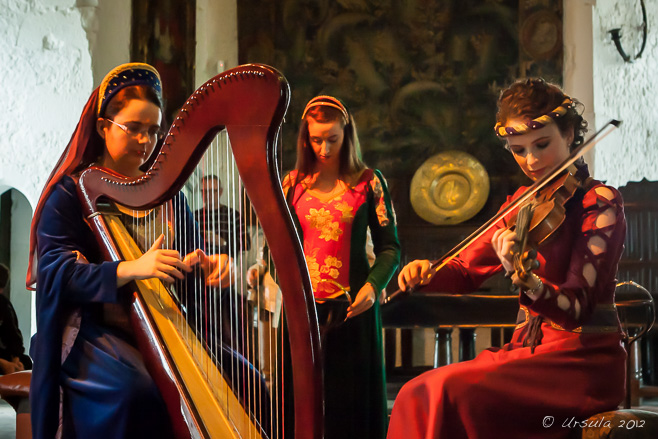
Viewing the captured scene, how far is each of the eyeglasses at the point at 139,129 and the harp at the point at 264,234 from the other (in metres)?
0.16

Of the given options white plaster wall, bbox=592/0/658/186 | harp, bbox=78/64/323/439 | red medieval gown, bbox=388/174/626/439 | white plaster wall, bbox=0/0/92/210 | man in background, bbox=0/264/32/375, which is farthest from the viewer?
white plaster wall, bbox=0/0/92/210

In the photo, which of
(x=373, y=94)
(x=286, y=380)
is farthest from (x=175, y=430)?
(x=373, y=94)

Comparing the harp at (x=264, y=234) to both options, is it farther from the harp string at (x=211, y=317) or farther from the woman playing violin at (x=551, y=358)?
the woman playing violin at (x=551, y=358)

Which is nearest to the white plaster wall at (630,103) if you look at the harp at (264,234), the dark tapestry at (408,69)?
the dark tapestry at (408,69)

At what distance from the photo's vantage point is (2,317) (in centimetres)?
435

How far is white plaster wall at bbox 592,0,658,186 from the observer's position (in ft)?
13.3

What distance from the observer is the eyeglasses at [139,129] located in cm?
210

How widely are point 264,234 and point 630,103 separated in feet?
10.9

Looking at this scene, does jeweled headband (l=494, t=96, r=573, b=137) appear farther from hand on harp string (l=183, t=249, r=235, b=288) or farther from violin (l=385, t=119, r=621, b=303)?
hand on harp string (l=183, t=249, r=235, b=288)

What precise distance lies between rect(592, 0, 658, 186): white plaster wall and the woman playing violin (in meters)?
2.53

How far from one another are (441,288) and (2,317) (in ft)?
10.3

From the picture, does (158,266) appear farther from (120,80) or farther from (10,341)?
(10,341)

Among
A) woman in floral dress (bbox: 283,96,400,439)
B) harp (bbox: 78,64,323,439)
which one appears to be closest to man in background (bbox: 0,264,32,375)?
woman in floral dress (bbox: 283,96,400,439)

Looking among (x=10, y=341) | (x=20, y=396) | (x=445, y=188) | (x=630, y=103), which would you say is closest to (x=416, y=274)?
(x=20, y=396)
